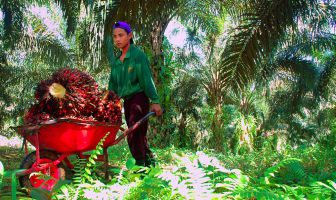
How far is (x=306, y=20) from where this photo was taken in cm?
555

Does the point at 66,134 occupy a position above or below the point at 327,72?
below

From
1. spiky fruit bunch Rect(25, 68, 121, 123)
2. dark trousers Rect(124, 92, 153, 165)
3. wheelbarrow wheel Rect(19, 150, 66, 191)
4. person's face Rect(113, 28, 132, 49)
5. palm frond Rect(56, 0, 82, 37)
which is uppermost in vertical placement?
palm frond Rect(56, 0, 82, 37)

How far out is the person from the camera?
3718 mm

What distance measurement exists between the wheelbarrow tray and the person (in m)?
0.49

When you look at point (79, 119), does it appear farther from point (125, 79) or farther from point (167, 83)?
point (167, 83)

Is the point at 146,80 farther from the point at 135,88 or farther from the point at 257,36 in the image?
the point at 257,36

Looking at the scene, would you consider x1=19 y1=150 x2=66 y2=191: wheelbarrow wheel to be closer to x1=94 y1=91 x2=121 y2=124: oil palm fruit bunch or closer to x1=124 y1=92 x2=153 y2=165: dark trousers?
x1=94 y1=91 x2=121 y2=124: oil palm fruit bunch

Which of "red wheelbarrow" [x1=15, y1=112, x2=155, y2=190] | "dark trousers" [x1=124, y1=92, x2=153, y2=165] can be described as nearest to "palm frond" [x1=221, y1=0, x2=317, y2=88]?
"dark trousers" [x1=124, y1=92, x2=153, y2=165]

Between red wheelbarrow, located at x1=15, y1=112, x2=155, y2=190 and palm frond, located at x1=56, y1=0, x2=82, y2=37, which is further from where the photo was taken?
palm frond, located at x1=56, y1=0, x2=82, y2=37

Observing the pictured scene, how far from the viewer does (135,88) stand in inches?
149

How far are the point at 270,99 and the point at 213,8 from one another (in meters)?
12.6

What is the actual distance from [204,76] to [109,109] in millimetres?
Result: 10198

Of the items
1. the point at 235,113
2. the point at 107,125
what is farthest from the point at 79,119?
the point at 235,113

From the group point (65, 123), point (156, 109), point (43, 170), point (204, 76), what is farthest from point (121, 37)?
point (204, 76)
